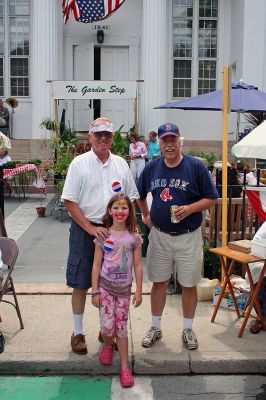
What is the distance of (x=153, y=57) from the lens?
15.4 metres

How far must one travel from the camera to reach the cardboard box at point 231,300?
5.35 meters

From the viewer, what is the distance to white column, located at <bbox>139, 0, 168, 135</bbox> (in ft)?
50.5

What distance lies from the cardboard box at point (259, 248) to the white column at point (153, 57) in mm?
11324

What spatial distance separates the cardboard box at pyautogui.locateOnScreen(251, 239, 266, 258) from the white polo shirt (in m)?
1.29

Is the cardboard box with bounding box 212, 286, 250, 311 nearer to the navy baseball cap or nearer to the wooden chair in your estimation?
the wooden chair

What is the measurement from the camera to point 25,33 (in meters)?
17.0

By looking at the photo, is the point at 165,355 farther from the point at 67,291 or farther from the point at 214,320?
the point at 67,291

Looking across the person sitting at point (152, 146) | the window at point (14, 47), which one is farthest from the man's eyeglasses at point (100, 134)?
the window at point (14, 47)

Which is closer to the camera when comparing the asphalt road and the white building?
the asphalt road

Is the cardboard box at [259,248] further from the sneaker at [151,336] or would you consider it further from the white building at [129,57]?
the white building at [129,57]

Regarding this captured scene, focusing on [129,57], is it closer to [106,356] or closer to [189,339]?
[189,339]

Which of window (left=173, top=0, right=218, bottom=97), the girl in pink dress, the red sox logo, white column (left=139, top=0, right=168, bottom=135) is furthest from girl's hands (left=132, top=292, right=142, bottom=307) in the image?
window (left=173, top=0, right=218, bottom=97)

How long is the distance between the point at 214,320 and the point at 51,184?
33.0 feet

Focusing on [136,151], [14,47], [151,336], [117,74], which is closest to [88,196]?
[151,336]
